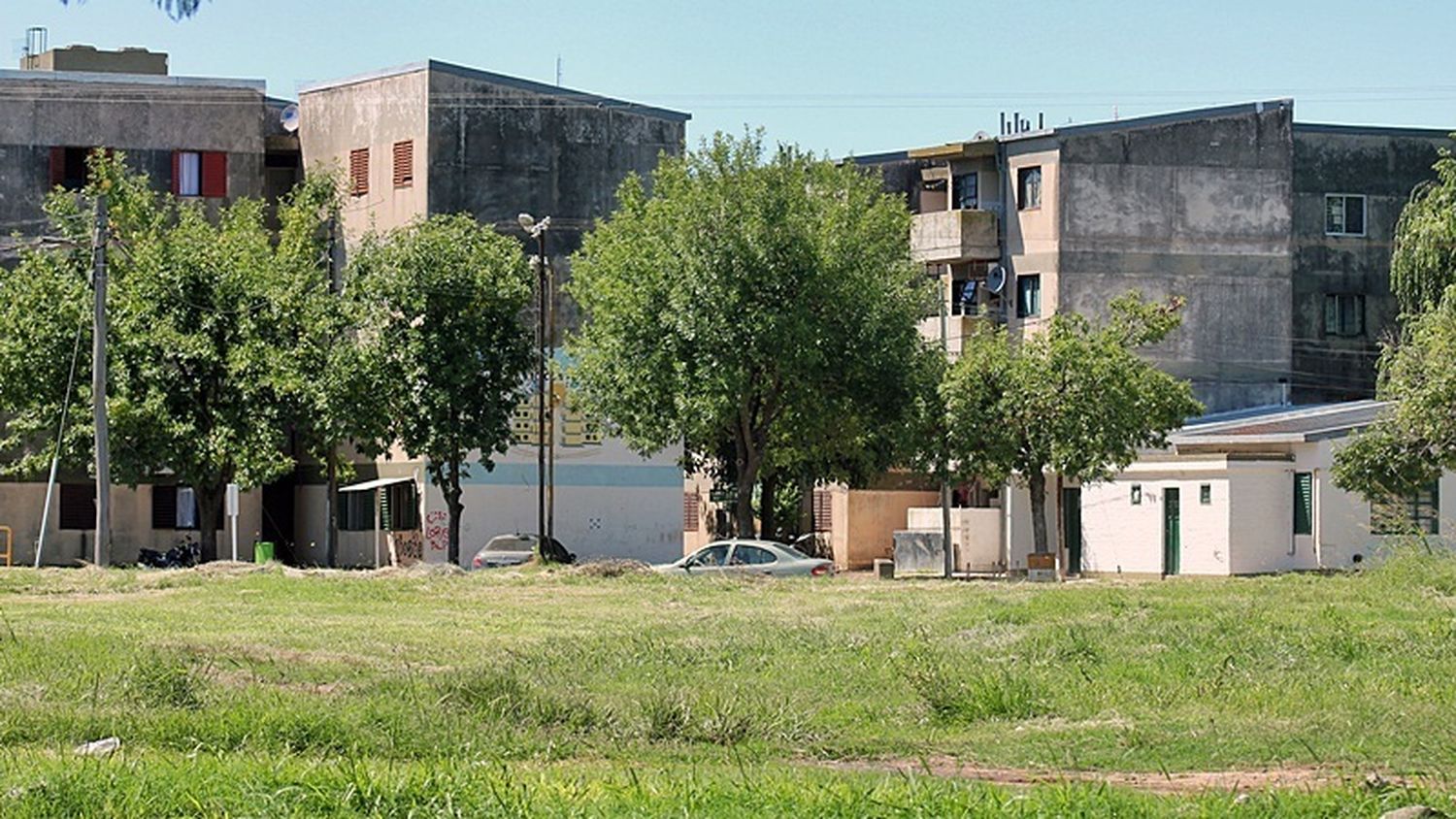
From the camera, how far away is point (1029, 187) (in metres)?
70.4

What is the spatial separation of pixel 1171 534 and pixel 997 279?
14.7m

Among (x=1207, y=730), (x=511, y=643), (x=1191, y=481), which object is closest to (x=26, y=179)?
(x=1191, y=481)

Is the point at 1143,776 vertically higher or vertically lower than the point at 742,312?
lower

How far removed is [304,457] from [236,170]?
9535 mm

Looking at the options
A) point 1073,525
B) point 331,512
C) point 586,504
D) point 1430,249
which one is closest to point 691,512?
point 586,504

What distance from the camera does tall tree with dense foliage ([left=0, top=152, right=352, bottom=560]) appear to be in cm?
5941

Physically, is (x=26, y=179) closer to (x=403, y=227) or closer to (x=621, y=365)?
(x=403, y=227)

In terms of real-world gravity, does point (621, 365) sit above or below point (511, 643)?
above

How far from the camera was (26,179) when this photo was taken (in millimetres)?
69688

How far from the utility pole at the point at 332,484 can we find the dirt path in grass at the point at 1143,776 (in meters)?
46.1

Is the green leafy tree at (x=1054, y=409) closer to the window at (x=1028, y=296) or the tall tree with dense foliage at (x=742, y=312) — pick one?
the tall tree with dense foliage at (x=742, y=312)

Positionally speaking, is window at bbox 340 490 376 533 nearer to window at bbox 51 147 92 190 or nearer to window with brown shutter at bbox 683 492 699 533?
window with brown shutter at bbox 683 492 699 533

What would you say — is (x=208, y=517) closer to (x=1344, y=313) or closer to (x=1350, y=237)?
(x=1344, y=313)

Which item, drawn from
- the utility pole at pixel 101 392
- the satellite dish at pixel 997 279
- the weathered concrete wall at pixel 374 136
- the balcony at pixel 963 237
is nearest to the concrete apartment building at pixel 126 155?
the weathered concrete wall at pixel 374 136
